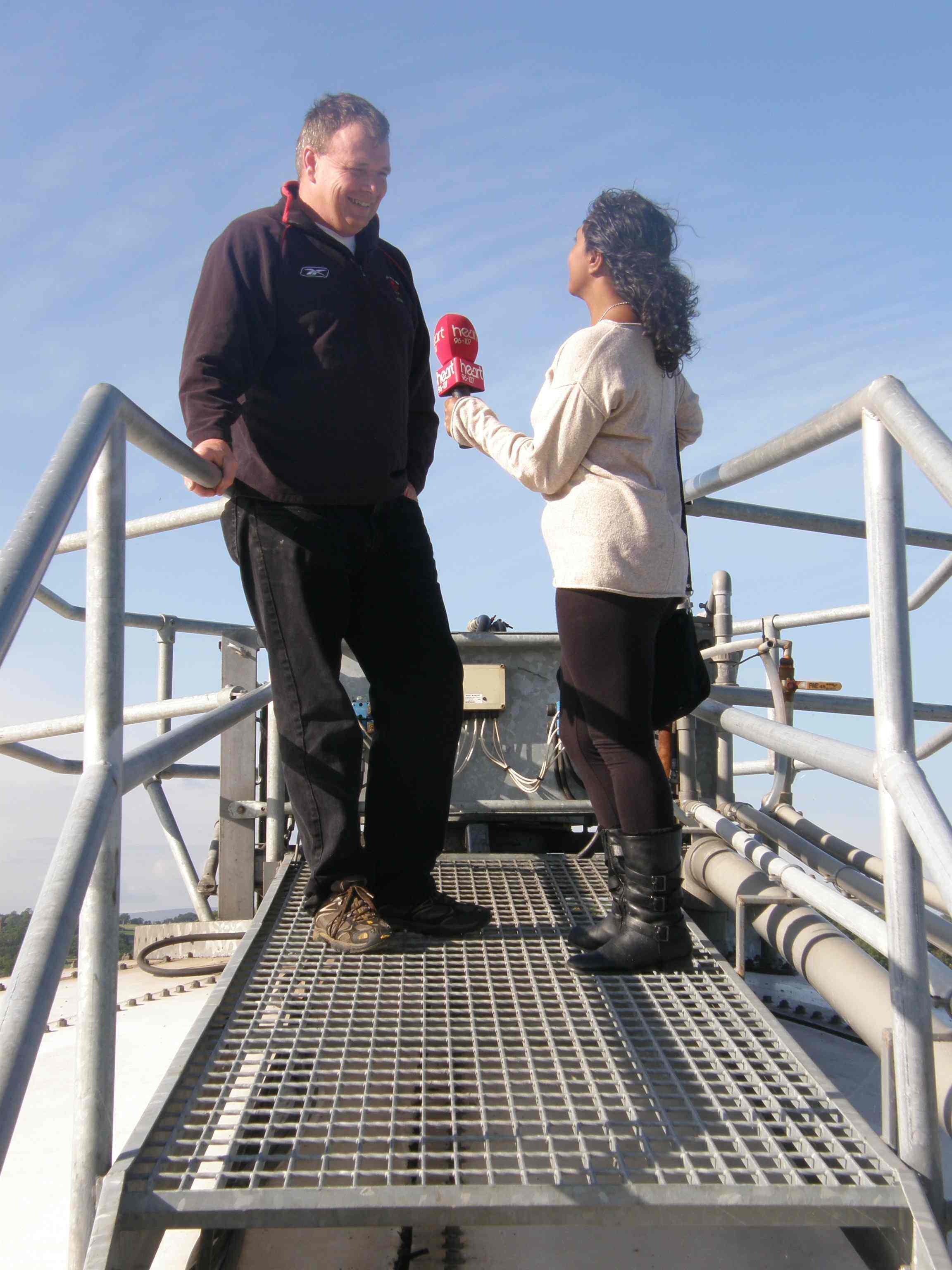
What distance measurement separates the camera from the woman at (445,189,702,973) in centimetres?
215

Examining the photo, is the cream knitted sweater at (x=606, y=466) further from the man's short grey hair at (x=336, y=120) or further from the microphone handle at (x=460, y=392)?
the man's short grey hair at (x=336, y=120)

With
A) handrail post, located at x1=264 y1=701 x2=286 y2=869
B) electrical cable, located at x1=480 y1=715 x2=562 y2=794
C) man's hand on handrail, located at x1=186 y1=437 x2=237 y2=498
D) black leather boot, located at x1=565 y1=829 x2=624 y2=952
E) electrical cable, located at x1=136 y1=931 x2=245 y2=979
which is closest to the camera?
man's hand on handrail, located at x1=186 y1=437 x2=237 y2=498

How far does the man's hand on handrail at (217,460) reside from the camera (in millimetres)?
2092

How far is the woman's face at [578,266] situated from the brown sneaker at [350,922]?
1415mm

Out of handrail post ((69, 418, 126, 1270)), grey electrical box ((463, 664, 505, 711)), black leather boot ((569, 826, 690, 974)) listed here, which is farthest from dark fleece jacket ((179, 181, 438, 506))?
grey electrical box ((463, 664, 505, 711))

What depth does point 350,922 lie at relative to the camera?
7.48ft

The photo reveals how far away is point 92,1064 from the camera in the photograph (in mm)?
1455

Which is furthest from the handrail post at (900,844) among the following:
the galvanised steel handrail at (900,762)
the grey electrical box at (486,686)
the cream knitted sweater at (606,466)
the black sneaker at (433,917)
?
the grey electrical box at (486,686)

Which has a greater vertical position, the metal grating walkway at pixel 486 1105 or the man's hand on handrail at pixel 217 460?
the man's hand on handrail at pixel 217 460

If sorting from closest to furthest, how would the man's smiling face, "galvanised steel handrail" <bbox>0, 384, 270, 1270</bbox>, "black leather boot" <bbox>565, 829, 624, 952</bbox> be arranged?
"galvanised steel handrail" <bbox>0, 384, 270, 1270</bbox> → "black leather boot" <bbox>565, 829, 624, 952</bbox> → the man's smiling face

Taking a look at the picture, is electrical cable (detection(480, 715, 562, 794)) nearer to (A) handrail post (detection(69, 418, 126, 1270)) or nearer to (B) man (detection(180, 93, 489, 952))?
(B) man (detection(180, 93, 489, 952))

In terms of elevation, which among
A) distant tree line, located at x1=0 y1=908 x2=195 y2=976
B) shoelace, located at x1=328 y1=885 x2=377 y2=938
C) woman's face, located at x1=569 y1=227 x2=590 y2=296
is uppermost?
woman's face, located at x1=569 y1=227 x2=590 y2=296

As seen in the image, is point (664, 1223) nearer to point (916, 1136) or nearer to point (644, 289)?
point (916, 1136)

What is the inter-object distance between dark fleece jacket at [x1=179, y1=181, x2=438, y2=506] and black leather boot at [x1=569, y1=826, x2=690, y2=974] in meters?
0.98
